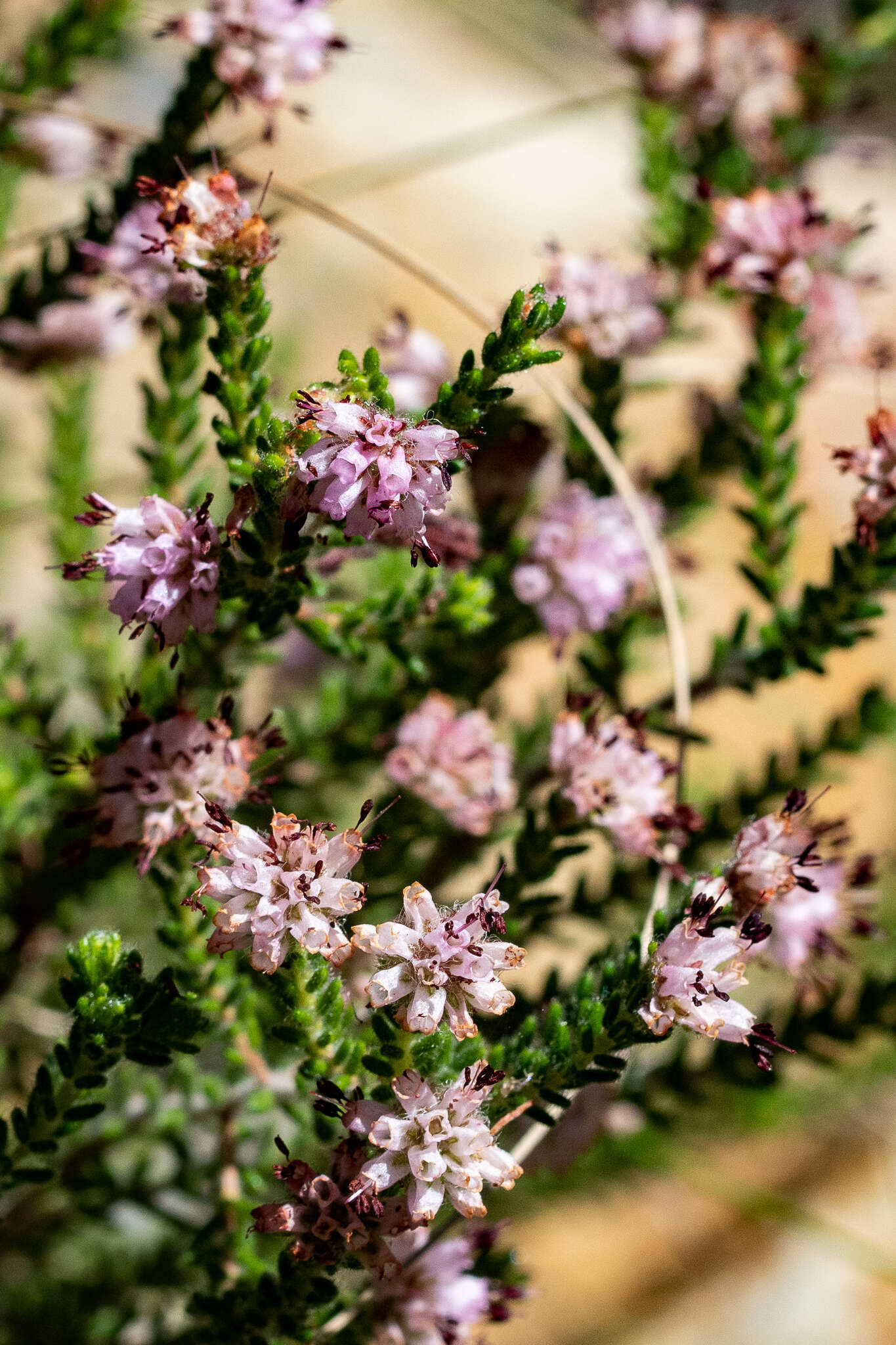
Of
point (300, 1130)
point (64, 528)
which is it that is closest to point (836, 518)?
point (64, 528)

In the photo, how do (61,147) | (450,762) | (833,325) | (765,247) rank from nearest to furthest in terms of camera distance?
1. (450,762)
2. (765,247)
3. (833,325)
4. (61,147)

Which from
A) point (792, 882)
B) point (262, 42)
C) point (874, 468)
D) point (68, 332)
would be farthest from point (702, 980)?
point (68, 332)

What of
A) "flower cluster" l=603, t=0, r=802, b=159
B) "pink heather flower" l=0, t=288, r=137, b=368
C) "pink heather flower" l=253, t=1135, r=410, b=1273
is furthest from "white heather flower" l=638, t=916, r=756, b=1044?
"flower cluster" l=603, t=0, r=802, b=159

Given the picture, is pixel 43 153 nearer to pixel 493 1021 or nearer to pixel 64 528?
pixel 64 528

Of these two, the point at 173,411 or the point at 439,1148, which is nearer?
the point at 439,1148

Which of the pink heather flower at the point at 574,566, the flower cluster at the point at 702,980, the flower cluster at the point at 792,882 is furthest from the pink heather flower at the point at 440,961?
the pink heather flower at the point at 574,566

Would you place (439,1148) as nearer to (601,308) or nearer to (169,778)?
(169,778)
